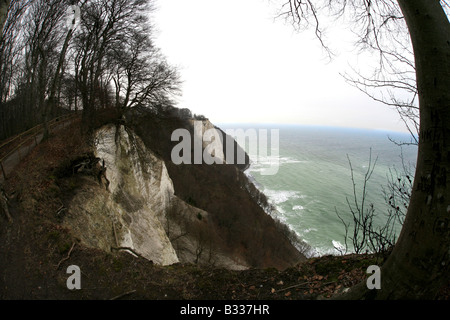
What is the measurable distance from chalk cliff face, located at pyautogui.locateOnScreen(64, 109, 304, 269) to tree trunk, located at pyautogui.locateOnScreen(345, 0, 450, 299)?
16.7ft

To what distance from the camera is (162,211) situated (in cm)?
1872

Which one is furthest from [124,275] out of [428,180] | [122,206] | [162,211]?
[162,211]

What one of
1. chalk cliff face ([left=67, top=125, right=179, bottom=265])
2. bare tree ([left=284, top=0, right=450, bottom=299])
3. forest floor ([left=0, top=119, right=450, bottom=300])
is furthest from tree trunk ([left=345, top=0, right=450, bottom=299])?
chalk cliff face ([left=67, top=125, right=179, bottom=265])

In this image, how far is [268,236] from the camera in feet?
94.9

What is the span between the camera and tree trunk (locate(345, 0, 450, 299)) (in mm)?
1513

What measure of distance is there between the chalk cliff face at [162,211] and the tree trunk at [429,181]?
5.09 meters

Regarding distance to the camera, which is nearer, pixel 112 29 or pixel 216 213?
pixel 112 29

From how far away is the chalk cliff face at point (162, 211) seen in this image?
701cm

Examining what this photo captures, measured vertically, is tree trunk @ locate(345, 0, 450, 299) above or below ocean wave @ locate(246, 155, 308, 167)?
above

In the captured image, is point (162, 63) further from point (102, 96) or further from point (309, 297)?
point (309, 297)

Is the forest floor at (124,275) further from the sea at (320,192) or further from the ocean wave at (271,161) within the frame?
the ocean wave at (271,161)

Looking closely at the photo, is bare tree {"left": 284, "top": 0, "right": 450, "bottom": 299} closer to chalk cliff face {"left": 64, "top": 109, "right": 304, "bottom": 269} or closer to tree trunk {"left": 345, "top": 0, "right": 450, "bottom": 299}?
tree trunk {"left": 345, "top": 0, "right": 450, "bottom": 299}
